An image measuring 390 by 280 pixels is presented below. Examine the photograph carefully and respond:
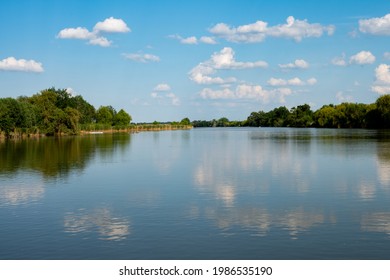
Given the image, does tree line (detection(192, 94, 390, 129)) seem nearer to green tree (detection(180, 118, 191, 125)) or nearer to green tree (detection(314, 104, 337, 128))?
green tree (detection(314, 104, 337, 128))

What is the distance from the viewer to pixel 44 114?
257ft

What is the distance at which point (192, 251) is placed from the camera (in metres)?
10.1

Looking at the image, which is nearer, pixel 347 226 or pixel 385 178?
pixel 347 226

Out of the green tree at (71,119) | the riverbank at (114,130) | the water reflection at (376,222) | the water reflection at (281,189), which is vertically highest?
the green tree at (71,119)

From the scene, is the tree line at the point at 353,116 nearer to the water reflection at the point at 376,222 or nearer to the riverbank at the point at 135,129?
the riverbank at the point at 135,129

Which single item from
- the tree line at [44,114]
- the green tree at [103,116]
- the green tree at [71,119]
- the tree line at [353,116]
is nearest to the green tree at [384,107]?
the tree line at [353,116]

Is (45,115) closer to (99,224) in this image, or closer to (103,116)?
(103,116)

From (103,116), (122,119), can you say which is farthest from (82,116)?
(122,119)

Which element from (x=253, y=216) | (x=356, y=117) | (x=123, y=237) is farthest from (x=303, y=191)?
(x=356, y=117)

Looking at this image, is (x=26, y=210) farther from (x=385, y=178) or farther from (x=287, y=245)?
(x=385, y=178)

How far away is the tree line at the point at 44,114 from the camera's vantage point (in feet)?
215

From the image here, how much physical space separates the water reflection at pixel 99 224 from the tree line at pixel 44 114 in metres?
53.4

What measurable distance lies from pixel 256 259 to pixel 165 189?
9447 mm
